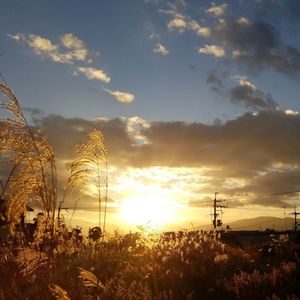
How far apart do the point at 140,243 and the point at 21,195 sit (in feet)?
14.2

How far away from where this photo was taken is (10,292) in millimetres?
7516

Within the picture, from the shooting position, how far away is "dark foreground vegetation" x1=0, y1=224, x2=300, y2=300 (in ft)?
22.9

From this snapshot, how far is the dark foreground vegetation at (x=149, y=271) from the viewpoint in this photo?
22.9 feet

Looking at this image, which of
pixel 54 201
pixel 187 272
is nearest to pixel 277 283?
pixel 187 272

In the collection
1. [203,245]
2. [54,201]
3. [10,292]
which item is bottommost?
[10,292]

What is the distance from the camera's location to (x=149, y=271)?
338 inches

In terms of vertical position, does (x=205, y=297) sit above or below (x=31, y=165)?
below

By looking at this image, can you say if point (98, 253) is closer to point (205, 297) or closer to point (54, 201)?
point (54, 201)

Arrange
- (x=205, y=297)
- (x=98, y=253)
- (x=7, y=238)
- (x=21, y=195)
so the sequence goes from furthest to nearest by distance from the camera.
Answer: (x=98, y=253) < (x=7, y=238) < (x=21, y=195) < (x=205, y=297)

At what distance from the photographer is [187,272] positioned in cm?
838

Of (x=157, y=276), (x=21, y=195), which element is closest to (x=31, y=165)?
(x=21, y=195)

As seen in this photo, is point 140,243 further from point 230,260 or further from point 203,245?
point 230,260

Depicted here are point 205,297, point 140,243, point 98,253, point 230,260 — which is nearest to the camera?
point 205,297

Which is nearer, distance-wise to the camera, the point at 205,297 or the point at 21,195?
the point at 205,297
